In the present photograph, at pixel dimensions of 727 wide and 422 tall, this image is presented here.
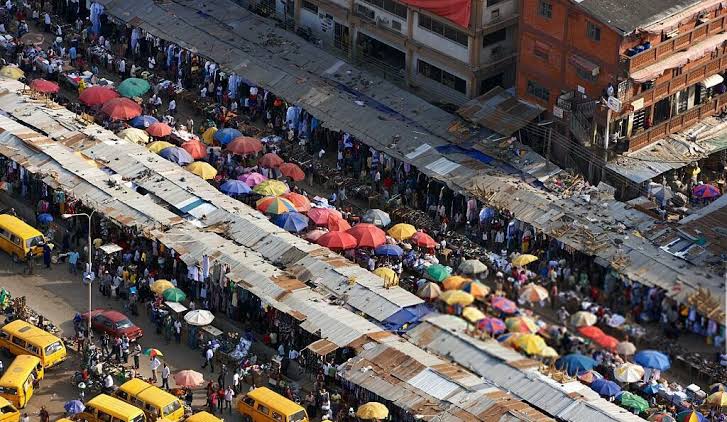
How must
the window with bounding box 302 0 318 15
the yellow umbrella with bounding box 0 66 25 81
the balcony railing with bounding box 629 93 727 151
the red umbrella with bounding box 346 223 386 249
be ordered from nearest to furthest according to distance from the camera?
the red umbrella with bounding box 346 223 386 249 < the balcony railing with bounding box 629 93 727 151 < the yellow umbrella with bounding box 0 66 25 81 < the window with bounding box 302 0 318 15

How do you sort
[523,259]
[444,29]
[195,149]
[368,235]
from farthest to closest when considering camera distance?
[444,29] → [195,149] → [368,235] → [523,259]

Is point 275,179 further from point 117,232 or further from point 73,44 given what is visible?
point 73,44

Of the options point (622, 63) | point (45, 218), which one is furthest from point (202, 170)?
point (622, 63)

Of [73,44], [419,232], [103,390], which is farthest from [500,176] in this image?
[73,44]

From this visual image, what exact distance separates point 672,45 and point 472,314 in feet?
112

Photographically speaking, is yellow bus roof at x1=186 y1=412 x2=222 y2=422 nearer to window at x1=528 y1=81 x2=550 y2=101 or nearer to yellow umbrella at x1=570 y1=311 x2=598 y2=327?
yellow umbrella at x1=570 y1=311 x2=598 y2=327

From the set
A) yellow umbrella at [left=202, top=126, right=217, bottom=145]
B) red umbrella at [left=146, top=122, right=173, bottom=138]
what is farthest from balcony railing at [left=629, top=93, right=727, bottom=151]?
red umbrella at [left=146, top=122, right=173, bottom=138]

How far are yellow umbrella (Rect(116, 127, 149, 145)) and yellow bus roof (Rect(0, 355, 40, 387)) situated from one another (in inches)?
924

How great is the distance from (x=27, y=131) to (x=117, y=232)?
12113 millimetres

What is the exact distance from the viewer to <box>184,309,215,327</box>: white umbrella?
106 metres

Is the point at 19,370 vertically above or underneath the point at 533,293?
underneath

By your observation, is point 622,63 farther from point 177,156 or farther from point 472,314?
point 472,314

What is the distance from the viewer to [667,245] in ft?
345

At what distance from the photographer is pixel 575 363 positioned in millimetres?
92938
